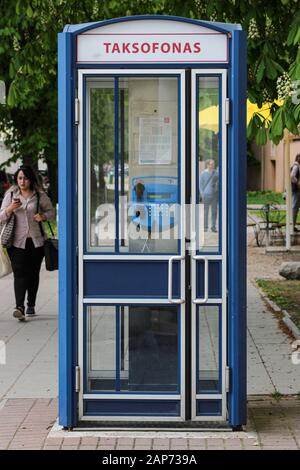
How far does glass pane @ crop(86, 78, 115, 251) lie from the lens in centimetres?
661

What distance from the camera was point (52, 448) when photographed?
6320 mm

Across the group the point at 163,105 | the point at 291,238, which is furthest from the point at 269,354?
the point at 291,238

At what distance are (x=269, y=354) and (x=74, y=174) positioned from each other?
372cm

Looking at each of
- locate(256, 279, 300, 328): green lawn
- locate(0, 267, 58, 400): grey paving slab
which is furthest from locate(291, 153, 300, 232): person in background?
locate(0, 267, 58, 400): grey paving slab

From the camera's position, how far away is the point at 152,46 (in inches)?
254

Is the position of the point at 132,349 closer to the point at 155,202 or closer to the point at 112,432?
the point at 112,432

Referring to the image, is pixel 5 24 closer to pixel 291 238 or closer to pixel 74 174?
pixel 291 238

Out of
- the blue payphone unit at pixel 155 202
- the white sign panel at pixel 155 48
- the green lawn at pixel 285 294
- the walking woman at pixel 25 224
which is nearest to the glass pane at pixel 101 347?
the blue payphone unit at pixel 155 202

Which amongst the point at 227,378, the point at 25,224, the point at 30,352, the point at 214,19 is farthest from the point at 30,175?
the point at 227,378

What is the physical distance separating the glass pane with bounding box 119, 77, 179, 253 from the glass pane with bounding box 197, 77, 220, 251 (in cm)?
16

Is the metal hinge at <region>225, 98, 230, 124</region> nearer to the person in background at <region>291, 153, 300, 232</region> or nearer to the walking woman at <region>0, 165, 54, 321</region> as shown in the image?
the walking woman at <region>0, 165, 54, 321</region>

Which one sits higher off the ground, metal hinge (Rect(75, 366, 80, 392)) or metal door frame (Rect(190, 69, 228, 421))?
metal door frame (Rect(190, 69, 228, 421))

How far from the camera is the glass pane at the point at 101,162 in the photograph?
661 cm

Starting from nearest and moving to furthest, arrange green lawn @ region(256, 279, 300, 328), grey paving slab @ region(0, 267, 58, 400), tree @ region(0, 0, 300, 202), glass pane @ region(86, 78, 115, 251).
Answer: glass pane @ region(86, 78, 115, 251), tree @ region(0, 0, 300, 202), grey paving slab @ region(0, 267, 58, 400), green lawn @ region(256, 279, 300, 328)
